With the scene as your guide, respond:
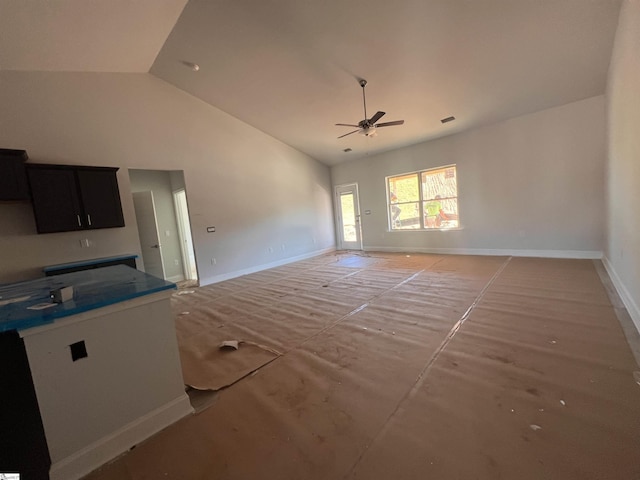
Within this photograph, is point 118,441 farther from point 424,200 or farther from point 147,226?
point 424,200

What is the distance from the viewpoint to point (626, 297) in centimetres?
281

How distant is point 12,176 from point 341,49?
455 centimetres

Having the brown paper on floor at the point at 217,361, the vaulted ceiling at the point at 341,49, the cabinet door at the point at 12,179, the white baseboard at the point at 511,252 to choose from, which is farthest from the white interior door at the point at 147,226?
the white baseboard at the point at 511,252

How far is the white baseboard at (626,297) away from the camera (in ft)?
7.87

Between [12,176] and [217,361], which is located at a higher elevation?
[12,176]

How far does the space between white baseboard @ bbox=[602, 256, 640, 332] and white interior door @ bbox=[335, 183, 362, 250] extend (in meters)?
5.47

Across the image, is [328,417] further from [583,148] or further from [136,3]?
[583,148]

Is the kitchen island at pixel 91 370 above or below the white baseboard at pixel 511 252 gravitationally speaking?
above

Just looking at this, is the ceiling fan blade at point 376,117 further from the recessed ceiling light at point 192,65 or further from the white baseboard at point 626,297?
the white baseboard at point 626,297

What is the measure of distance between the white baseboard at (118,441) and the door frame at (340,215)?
704 centimetres

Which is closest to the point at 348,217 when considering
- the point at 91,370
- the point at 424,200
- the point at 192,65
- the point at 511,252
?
the point at 424,200

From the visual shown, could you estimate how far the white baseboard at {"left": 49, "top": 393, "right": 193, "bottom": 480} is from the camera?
4.45 ft

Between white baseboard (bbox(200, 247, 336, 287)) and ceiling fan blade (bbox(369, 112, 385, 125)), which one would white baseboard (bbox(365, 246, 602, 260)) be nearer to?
white baseboard (bbox(200, 247, 336, 287))

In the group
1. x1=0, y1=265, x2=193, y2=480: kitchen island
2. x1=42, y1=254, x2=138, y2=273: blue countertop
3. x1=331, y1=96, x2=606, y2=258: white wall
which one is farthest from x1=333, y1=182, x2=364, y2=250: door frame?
x1=0, y1=265, x2=193, y2=480: kitchen island
